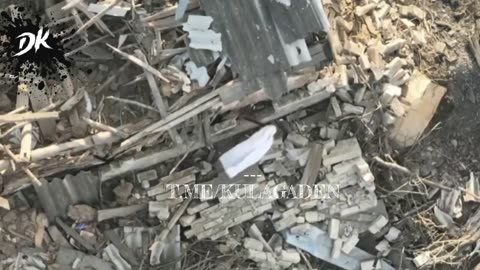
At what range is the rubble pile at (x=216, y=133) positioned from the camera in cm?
462

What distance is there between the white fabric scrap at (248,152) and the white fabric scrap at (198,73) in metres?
0.48

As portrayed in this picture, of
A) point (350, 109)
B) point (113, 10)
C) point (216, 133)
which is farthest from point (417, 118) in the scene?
point (113, 10)

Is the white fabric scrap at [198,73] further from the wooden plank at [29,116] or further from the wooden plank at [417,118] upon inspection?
the wooden plank at [417,118]

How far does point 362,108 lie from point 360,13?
2.03 feet

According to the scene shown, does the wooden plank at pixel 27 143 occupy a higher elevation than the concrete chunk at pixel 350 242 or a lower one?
higher

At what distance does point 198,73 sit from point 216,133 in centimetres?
40

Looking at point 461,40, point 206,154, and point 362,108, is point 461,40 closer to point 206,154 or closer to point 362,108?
point 362,108

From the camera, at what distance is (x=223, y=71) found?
4.64m

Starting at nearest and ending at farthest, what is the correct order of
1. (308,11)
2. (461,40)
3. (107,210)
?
(308,11) < (107,210) < (461,40)

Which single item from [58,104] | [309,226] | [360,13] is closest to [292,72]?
[360,13]

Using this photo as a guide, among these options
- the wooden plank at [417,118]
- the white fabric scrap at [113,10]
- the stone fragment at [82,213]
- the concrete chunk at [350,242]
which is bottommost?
the concrete chunk at [350,242]

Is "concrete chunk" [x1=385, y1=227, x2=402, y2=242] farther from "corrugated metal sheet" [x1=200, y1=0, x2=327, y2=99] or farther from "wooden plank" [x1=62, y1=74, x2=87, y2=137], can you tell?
"wooden plank" [x1=62, y1=74, x2=87, y2=137]

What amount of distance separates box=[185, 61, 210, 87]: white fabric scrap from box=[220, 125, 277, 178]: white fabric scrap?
481 millimetres

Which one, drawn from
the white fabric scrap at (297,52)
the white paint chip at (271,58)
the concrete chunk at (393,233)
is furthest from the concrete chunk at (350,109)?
the concrete chunk at (393,233)
